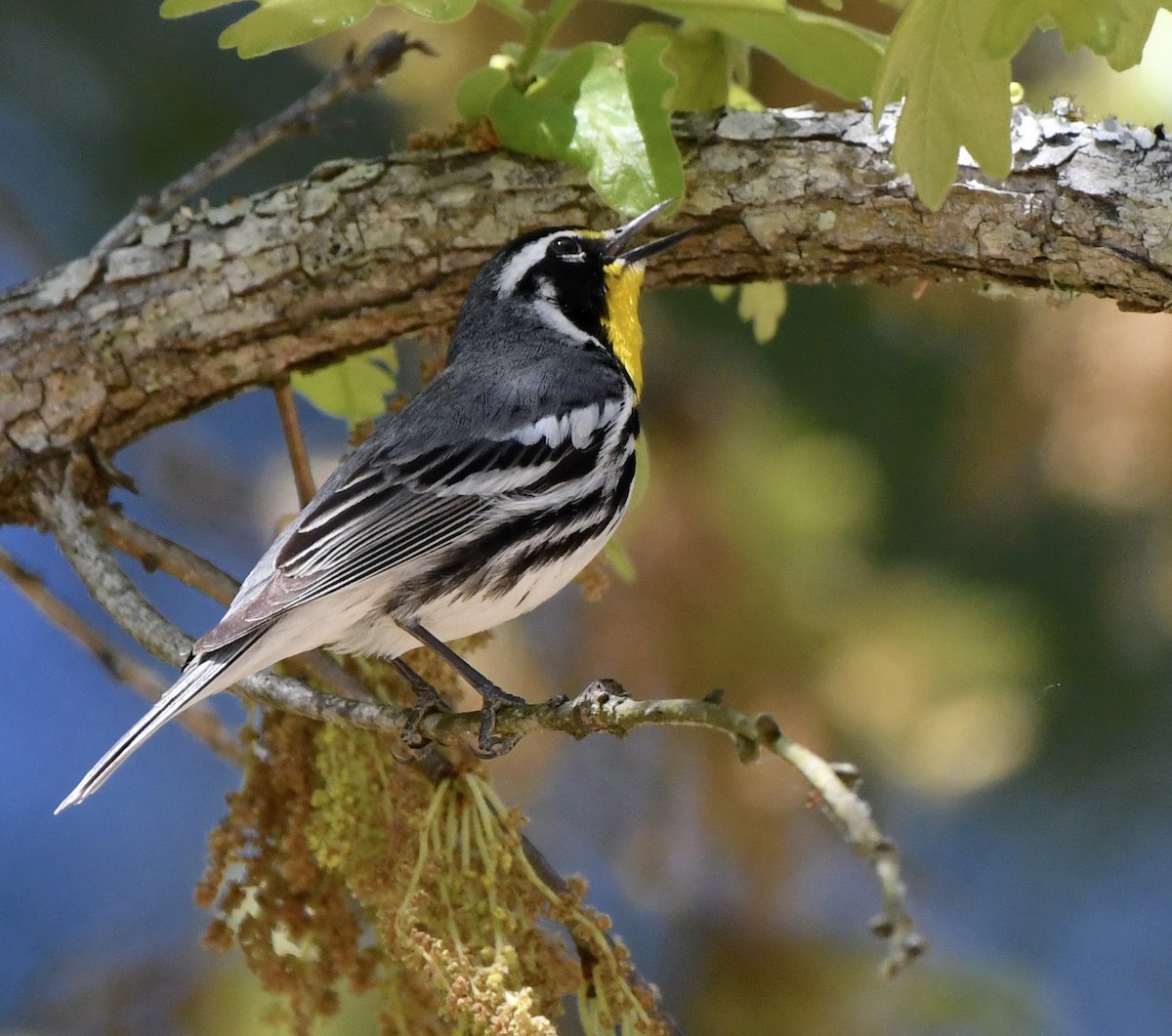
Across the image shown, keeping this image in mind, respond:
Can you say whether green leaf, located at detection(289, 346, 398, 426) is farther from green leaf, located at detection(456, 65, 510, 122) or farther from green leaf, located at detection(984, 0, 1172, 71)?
green leaf, located at detection(984, 0, 1172, 71)

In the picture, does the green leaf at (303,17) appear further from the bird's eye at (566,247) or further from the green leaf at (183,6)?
the bird's eye at (566,247)

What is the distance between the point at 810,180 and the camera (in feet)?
7.68

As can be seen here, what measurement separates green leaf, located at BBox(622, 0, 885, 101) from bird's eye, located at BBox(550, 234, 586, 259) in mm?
400

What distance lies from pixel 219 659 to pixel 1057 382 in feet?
6.36

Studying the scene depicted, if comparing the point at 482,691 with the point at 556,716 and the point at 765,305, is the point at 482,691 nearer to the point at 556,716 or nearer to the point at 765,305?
the point at 556,716

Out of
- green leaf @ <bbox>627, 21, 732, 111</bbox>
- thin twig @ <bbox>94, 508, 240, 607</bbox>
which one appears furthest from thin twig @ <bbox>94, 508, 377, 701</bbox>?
green leaf @ <bbox>627, 21, 732, 111</bbox>

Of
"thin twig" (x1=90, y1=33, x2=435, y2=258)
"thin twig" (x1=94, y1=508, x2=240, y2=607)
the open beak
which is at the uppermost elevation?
"thin twig" (x1=90, y1=33, x2=435, y2=258)

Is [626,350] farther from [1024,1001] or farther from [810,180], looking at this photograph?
[1024,1001]

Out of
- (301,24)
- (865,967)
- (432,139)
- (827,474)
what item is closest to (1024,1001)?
(865,967)

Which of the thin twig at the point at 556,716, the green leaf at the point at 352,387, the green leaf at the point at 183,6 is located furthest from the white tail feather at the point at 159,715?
the green leaf at the point at 183,6

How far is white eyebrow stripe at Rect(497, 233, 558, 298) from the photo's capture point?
2.46 meters

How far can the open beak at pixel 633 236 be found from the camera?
237cm

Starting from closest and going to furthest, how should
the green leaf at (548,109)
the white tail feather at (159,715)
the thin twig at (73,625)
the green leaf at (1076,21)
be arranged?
1. the green leaf at (1076,21)
2. the white tail feather at (159,715)
3. the green leaf at (548,109)
4. the thin twig at (73,625)

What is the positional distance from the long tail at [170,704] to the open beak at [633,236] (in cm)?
89
